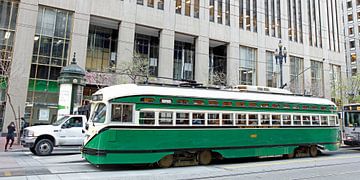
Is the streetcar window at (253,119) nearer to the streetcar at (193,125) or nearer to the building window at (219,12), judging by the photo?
the streetcar at (193,125)

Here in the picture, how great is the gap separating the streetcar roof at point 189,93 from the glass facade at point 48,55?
66.8ft

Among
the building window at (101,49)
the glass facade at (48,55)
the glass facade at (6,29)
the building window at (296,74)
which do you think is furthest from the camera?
the building window at (296,74)

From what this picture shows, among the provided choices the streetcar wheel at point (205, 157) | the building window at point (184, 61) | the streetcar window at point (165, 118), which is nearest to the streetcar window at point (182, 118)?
the streetcar window at point (165, 118)

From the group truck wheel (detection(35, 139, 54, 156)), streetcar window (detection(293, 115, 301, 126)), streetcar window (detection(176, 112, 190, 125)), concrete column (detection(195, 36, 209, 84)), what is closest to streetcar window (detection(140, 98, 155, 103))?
streetcar window (detection(176, 112, 190, 125))

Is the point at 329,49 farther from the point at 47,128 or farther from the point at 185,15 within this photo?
the point at 47,128

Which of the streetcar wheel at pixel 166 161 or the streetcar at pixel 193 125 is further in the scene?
the streetcar wheel at pixel 166 161

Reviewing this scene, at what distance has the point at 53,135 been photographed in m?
14.3

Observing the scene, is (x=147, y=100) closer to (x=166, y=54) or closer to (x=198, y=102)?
(x=198, y=102)

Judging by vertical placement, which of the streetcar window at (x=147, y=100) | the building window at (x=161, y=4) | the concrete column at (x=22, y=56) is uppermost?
the building window at (x=161, y=4)

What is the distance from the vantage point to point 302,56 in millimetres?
46094

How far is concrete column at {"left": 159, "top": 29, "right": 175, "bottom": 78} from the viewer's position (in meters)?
34.5

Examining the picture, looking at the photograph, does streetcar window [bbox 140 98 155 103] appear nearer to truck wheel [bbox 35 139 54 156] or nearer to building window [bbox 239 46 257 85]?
truck wheel [bbox 35 139 54 156]

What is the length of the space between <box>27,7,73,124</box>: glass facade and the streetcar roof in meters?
20.4

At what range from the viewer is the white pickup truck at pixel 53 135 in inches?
549
